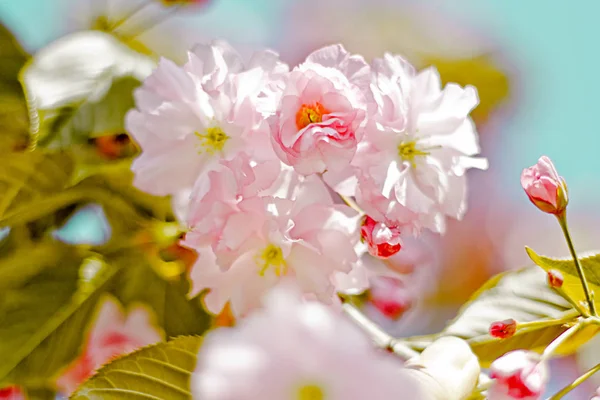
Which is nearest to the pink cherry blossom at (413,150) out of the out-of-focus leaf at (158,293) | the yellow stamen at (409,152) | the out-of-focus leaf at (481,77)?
the yellow stamen at (409,152)

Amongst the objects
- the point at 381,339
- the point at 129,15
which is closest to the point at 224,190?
the point at 381,339

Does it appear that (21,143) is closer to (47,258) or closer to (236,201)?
(47,258)

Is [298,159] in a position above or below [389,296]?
above

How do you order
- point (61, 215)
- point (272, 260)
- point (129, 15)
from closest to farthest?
point (272, 260) → point (61, 215) → point (129, 15)

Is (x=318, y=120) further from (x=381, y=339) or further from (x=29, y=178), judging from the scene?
(x=29, y=178)

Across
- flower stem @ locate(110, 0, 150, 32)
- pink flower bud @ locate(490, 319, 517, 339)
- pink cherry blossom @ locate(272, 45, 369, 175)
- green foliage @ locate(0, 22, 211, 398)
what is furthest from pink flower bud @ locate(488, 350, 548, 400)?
flower stem @ locate(110, 0, 150, 32)

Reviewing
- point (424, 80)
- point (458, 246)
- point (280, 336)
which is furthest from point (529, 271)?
point (458, 246)

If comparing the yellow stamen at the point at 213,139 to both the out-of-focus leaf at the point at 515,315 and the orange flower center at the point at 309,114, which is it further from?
the out-of-focus leaf at the point at 515,315
